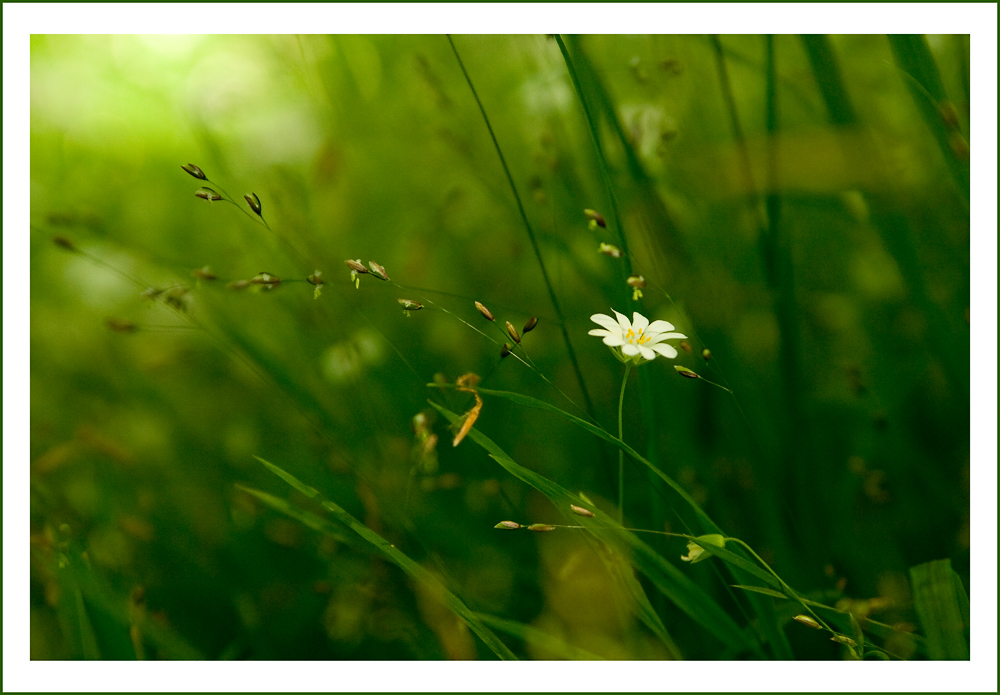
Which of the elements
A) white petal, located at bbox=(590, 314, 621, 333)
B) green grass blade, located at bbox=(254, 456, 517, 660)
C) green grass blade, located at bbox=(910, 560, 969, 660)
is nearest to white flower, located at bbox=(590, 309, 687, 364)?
white petal, located at bbox=(590, 314, 621, 333)

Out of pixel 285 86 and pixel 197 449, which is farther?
pixel 285 86

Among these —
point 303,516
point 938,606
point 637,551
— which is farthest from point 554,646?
point 938,606

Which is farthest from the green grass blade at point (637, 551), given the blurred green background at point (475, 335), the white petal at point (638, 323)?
the white petal at point (638, 323)

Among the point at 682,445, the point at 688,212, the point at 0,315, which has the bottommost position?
the point at 682,445

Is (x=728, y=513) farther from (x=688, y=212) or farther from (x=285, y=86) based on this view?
(x=285, y=86)

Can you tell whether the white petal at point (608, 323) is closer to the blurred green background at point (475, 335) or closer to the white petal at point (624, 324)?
the white petal at point (624, 324)

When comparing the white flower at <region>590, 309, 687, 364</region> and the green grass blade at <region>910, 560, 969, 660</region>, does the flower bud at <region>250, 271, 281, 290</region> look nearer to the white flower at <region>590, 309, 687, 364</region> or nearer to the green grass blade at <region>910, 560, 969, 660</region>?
the white flower at <region>590, 309, 687, 364</region>

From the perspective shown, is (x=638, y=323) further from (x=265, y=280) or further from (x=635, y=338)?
(x=265, y=280)

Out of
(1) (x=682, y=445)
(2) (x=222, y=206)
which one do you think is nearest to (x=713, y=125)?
(1) (x=682, y=445)
